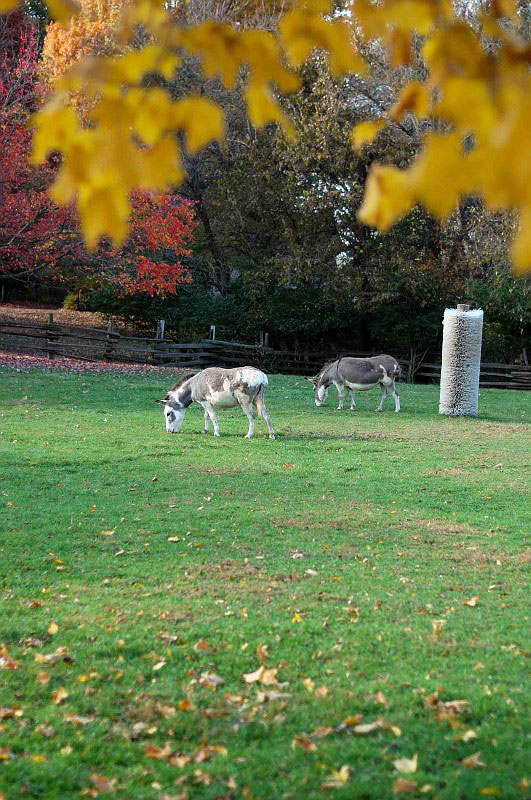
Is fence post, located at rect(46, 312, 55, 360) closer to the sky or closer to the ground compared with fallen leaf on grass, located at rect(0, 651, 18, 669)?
closer to the sky

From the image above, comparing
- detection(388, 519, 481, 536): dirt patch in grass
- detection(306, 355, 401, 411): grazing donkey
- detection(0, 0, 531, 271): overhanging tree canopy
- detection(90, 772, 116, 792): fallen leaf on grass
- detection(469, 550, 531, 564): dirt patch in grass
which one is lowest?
detection(90, 772, 116, 792): fallen leaf on grass

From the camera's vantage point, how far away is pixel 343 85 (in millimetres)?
30500

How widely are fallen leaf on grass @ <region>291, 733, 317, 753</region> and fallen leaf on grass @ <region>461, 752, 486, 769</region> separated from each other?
774 millimetres

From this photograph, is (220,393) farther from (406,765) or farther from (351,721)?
(406,765)

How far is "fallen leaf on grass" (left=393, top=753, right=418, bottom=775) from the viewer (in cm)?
447

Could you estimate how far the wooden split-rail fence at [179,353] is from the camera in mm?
31250

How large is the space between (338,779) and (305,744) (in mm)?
410

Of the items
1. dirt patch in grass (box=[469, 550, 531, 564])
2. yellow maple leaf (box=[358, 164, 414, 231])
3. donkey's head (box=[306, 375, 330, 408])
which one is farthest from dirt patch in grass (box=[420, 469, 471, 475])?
yellow maple leaf (box=[358, 164, 414, 231])

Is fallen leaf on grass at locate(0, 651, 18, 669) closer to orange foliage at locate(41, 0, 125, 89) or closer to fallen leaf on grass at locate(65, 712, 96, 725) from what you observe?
fallen leaf on grass at locate(65, 712, 96, 725)

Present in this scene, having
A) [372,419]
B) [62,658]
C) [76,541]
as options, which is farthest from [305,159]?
[62,658]

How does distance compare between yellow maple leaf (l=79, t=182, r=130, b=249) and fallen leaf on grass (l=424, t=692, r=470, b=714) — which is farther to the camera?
fallen leaf on grass (l=424, t=692, r=470, b=714)

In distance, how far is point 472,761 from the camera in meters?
4.57

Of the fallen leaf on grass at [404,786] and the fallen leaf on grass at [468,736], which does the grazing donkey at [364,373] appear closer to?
the fallen leaf on grass at [468,736]

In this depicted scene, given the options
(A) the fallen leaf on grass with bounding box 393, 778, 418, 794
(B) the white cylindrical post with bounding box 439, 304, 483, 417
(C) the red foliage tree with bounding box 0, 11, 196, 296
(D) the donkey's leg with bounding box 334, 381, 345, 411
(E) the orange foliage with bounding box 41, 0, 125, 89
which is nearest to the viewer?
(A) the fallen leaf on grass with bounding box 393, 778, 418, 794
